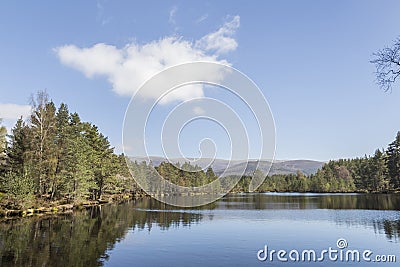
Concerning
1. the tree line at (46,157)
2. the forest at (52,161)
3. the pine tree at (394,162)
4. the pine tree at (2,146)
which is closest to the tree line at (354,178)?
the pine tree at (394,162)

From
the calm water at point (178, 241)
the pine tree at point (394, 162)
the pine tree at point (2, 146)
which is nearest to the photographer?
the calm water at point (178, 241)

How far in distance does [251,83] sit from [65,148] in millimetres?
30547

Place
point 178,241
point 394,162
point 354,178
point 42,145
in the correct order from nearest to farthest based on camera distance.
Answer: point 178,241 → point 42,145 → point 394,162 → point 354,178

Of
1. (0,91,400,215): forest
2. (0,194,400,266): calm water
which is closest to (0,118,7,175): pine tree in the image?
(0,91,400,215): forest

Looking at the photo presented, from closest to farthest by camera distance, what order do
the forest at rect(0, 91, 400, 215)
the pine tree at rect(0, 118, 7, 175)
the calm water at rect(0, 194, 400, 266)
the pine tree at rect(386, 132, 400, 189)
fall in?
the calm water at rect(0, 194, 400, 266) → the forest at rect(0, 91, 400, 215) → the pine tree at rect(0, 118, 7, 175) → the pine tree at rect(386, 132, 400, 189)

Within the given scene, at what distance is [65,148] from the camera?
46.8m

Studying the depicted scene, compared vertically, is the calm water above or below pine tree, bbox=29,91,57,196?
below

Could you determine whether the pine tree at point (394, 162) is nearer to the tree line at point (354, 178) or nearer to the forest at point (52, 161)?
the tree line at point (354, 178)

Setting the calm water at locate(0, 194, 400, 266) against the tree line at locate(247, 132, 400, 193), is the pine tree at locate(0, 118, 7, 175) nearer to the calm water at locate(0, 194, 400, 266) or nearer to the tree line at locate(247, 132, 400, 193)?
the calm water at locate(0, 194, 400, 266)

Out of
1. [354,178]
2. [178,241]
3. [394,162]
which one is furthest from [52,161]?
[354,178]

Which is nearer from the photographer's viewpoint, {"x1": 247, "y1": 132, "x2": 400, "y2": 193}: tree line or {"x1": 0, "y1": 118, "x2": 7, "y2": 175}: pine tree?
{"x1": 0, "y1": 118, "x2": 7, "y2": 175}: pine tree

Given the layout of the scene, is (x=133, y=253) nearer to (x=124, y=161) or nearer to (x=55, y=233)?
(x=55, y=233)

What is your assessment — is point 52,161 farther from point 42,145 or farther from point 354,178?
point 354,178

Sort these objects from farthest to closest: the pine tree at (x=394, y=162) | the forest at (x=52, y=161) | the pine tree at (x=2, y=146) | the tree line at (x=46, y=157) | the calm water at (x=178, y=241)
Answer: the pine tree at (x=394, y=162), the pine tree at (x=2, y=146), the tree line at (x=46, y=157), the forest at (x=52, y=161), the calm water at (x=178, y=241)
